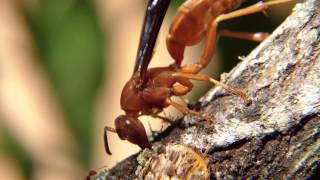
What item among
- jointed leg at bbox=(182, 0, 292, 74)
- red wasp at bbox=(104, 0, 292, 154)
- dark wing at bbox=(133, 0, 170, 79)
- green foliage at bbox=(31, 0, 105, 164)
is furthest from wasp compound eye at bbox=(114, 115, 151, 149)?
green foliage at bbox=(31, 0, 105, 164)

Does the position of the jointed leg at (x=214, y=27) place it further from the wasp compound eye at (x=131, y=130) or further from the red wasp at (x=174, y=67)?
the wasp compound eye at (x=131, y=130)

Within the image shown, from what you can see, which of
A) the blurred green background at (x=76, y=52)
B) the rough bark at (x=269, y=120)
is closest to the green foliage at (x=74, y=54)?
the blurred green background at (x=76, y=52)

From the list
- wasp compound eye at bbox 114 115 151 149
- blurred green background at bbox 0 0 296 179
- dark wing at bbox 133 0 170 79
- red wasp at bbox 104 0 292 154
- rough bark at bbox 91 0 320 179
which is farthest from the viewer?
blurred green background at bbox 0 0 296 179

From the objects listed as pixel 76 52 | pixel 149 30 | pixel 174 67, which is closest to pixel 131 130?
pixel 149 30

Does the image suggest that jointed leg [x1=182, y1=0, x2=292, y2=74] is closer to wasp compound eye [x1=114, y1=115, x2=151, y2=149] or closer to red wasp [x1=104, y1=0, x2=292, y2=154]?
red wasp [x1=104, y1=0, x2=292, y2=154]

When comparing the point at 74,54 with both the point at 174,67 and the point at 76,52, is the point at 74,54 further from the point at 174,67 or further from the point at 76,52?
the point at 174,67

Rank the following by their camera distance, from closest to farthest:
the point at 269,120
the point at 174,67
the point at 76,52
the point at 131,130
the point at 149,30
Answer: the point at 269,120, the point at 131,130, the point at 149,30, the point at 174,67, the point at 76,52

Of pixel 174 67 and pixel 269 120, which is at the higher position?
pixel 269 120
